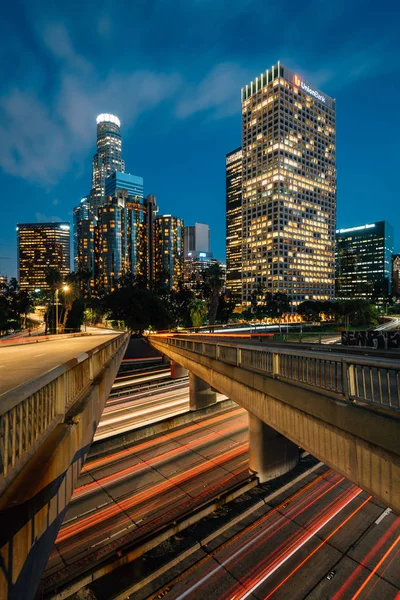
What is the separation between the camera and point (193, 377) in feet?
104

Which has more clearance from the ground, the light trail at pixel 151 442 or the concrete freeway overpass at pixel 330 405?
the concrete freeway overpass at pixel 330 405

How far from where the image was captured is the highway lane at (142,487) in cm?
1492

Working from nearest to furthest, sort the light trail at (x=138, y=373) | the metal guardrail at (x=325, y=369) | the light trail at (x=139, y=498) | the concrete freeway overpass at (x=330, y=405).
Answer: the concrete freeway overpass at (x=330, y=405) < the metal guardrail at (x=325, y=369) < the light trail at (x=139, y=498) < the light trail at (x=138, y=373)

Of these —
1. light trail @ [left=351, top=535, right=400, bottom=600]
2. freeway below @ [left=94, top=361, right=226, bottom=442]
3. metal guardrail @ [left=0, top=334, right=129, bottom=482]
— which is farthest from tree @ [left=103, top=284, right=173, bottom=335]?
metal guardrail @ [left=0, top=334, right=129, bottom=482]

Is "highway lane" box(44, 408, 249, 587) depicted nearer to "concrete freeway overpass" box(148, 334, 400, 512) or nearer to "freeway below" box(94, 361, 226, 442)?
"freeway below" box(94, 361, 226, 442)

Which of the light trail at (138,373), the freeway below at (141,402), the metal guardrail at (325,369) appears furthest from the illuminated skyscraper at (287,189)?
the metal guardrail at (325,369)

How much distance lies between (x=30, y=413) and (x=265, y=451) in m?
18.7

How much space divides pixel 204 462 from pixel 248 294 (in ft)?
515

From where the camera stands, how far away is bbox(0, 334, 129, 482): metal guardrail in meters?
3.48

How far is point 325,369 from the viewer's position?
7.09 metres

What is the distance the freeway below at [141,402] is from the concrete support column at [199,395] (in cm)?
162

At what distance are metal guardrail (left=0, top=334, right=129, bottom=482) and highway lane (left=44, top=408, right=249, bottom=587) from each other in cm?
1256

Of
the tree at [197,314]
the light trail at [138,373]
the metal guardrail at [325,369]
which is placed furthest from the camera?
the tree at [197,314]

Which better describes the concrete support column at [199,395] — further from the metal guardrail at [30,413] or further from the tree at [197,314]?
the tree at [197,314]
